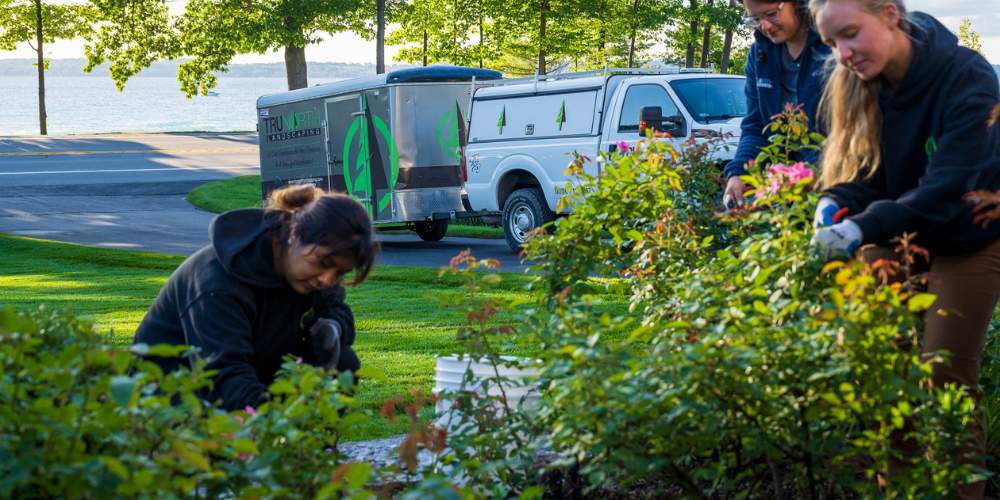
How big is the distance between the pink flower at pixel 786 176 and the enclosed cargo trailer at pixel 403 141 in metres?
13.1

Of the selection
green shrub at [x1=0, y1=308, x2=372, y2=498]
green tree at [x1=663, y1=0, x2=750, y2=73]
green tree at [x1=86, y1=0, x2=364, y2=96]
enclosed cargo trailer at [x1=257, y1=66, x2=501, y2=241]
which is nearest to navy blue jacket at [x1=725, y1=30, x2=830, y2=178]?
green shrub at [x1=0, y1=308, x2=372, y2=498]

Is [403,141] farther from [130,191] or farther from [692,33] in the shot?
[692,33]

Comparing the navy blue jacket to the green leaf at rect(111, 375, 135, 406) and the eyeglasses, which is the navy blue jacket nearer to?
the eyeglasses

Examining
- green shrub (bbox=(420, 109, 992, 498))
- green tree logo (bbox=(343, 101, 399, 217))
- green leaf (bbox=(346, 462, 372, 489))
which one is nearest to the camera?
green leaf (bbox=(346, 462, 372, 489))

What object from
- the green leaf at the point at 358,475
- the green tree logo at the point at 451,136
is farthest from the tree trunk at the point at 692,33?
the green leaf at the point at 358,475

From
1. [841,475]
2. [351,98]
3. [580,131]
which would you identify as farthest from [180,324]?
[351,98]

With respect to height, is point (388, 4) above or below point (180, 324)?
above

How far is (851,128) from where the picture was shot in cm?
330

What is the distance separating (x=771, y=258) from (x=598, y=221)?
4.29 ft

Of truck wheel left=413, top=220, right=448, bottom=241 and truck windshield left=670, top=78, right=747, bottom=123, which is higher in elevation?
truck windshield left=670, top=78, right=747, bottom=123

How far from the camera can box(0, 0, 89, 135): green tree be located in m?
43.8

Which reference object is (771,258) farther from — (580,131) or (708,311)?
(580,131)

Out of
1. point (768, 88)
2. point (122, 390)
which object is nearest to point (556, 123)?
point (768, 88)

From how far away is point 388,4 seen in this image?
117 feet
